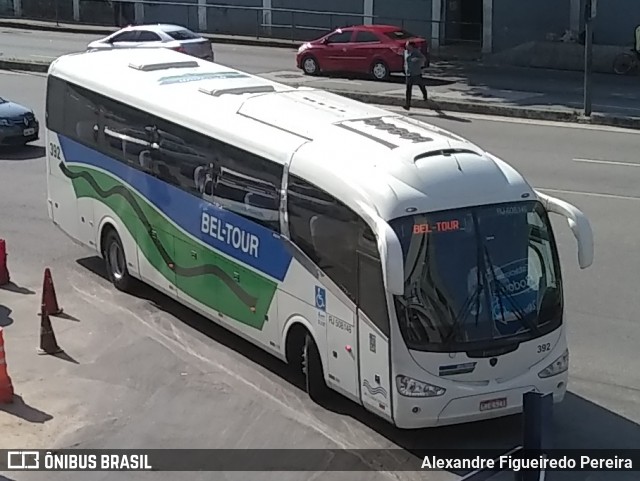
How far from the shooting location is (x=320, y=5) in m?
45.9

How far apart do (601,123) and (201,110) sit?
16.4 metres

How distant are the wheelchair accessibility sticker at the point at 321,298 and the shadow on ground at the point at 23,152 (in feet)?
44.8

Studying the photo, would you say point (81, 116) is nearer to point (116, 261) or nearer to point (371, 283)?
point (116, 261)

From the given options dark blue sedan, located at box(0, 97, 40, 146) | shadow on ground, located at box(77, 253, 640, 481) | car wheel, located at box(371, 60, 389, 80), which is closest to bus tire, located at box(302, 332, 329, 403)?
shadow on ground, located at box(77, 253, 640, 481)

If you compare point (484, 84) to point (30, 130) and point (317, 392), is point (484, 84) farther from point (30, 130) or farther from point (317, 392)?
point (317, 392)

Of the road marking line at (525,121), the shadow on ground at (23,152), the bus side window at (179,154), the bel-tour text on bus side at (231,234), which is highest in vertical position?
the bus side window at (179,154)

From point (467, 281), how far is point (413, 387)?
3.47 ft

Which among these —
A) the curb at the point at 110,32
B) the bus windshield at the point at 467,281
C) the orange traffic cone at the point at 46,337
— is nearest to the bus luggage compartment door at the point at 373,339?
the bus windshield at the point at 467,281

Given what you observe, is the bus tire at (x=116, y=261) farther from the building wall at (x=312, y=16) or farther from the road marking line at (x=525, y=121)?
the building wall at (x=312, y=16)

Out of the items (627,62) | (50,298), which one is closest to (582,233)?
(50,298)

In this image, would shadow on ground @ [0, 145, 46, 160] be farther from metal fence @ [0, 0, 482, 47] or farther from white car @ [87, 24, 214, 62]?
metal fence @ [0, 0, 482, 47]

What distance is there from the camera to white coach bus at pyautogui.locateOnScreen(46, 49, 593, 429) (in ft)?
35.0

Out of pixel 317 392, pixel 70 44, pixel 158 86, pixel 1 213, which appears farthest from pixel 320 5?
pixel 317 392

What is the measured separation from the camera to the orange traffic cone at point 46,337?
45.3 feet
